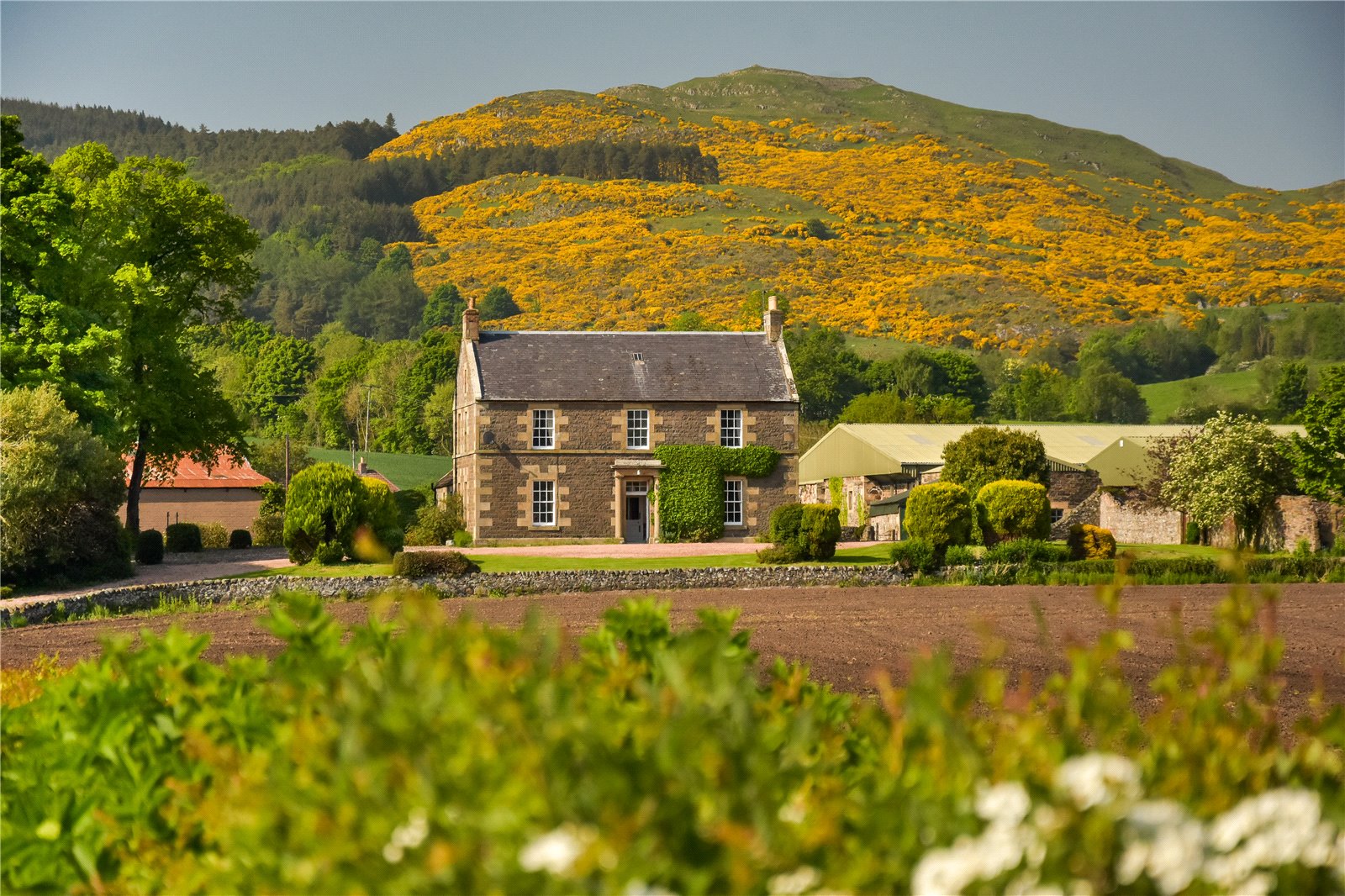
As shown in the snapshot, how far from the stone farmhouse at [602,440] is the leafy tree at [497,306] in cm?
13095

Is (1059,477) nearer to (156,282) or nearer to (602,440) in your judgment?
(602,440)

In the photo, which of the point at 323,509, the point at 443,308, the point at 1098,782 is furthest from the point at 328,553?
the point at 443,308

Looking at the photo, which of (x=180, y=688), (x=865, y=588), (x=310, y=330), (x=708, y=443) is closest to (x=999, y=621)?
(x=865, y=588)

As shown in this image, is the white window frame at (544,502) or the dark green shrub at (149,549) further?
the white window frame at (544,502)

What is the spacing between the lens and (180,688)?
388 centimetres

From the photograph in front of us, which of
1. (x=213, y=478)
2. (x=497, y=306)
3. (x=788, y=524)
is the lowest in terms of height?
(x=788, y=524)

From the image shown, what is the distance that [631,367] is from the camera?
4716cm

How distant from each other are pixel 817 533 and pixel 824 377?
74.5 m

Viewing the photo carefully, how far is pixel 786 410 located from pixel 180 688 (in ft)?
141

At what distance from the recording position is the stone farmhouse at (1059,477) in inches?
1809

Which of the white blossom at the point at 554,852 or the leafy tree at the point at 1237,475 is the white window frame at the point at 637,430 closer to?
the leafy tree at the point at 1237,475

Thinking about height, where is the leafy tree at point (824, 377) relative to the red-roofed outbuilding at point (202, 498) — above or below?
above

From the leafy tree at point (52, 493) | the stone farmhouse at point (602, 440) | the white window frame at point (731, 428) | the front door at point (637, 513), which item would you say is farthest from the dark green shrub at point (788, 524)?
the leafy tree at point (52, 493)

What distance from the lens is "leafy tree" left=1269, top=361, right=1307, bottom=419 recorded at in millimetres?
98500
